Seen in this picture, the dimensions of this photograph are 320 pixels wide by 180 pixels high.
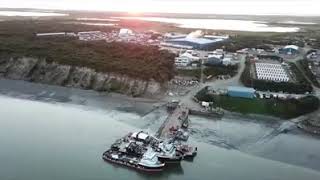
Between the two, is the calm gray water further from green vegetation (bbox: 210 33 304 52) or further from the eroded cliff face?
green vegetation (bbox: 210 33 304 52)

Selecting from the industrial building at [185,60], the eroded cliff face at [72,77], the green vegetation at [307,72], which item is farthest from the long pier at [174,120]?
the green vegetation at [307,72]

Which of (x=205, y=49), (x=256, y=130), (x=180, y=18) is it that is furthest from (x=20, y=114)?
(x=180, y=18)

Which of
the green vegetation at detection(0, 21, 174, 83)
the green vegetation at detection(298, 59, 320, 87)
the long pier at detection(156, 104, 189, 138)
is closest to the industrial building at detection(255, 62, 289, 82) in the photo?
the green vegetation at detection(298, 59, 320, 87)

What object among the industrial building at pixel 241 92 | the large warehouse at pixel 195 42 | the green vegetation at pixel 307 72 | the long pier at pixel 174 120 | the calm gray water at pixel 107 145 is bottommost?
the calm gray water at pixel 107 145

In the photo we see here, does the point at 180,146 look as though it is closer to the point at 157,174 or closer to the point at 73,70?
the point at 157,174

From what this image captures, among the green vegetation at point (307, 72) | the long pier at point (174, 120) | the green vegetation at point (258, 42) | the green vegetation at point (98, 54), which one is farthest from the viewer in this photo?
the green vegetation at point (258, 42)

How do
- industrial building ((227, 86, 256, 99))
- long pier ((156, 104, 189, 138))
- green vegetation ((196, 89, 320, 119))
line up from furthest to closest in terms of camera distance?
industrial building ((227, 86, 256, 99)) < green vegetation ((196, 89, 320, 119)) < long pier ((156, 104, 189, 138))

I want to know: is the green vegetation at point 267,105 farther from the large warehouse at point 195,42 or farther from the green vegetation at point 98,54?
the large warehouse at point 195,42
